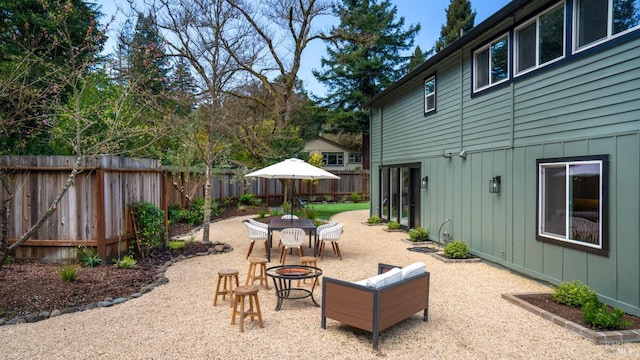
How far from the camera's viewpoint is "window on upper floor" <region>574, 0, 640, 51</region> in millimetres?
4988

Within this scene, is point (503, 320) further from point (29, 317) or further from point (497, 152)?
point (29, 317)

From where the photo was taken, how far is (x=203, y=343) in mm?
4164

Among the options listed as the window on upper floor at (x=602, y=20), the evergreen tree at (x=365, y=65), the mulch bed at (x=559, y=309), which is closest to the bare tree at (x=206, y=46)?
the mulch bed at (x=559, y=309)

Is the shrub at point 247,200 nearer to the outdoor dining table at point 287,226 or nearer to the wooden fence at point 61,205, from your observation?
the outdoor dining table at point 287,226

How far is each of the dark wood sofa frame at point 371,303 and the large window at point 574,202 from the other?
274 cm

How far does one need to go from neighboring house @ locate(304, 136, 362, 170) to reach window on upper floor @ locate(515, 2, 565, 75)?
Answer: 27.9 m

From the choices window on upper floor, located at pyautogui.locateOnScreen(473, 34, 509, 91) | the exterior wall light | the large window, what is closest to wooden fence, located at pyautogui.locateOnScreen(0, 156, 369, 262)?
the exterior wall light

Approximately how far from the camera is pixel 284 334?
14.5 ft

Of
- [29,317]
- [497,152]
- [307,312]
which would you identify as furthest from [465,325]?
[29,317]

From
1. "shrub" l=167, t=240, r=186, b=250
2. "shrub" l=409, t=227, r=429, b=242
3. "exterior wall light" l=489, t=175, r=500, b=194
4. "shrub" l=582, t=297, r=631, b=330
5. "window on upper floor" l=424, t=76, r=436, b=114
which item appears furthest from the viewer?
"window on upper floor" l=424, t=76, r=436, b=114

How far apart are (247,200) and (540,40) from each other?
14703 mm

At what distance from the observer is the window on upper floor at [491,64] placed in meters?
7.71

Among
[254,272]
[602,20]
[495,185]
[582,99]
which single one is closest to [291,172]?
[254,272]

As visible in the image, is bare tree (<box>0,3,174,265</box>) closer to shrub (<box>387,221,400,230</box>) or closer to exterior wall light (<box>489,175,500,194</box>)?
exterior wall light (<box>489,175,500,194</box>)
